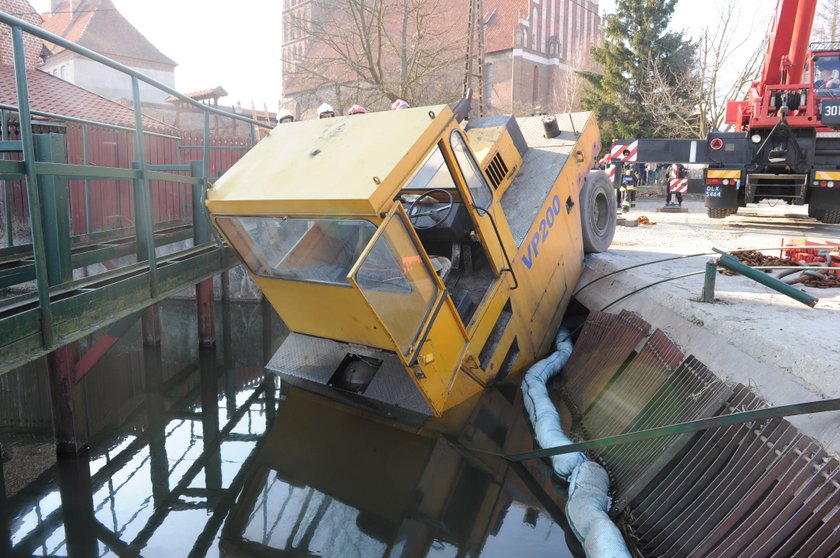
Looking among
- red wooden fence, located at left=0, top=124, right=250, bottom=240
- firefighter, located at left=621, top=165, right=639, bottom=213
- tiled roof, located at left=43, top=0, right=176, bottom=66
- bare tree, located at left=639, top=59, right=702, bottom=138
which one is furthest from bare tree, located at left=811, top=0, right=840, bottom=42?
tiled roof, located at left=43, top=0, right=176, bottom=66

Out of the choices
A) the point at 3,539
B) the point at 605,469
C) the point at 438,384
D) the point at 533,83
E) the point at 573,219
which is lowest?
the point at 3,539

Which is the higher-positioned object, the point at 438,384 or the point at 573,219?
the point at 573,219

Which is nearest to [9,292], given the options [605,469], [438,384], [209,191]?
[209,191]

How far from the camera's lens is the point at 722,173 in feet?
33.0

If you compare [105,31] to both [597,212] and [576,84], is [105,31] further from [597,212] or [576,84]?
[597,212]

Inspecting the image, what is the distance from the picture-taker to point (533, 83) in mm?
37031

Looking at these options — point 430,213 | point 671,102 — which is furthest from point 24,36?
point 671,102

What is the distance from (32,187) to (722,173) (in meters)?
9.87

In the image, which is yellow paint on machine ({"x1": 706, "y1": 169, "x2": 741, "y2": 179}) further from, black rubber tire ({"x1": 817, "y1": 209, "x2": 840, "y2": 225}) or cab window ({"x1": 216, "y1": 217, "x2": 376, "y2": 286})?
cab window ({"x1": 216, "y1": 217, "x2": 376, "y2": 286})

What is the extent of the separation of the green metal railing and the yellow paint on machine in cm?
817

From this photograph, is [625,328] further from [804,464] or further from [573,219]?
[804,464]

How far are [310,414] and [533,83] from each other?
3533 centimetres

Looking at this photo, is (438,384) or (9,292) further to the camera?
(9,292)

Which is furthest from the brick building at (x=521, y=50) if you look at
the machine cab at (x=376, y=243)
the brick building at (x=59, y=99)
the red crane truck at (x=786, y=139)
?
the machine cab at (x=376, y=243)
